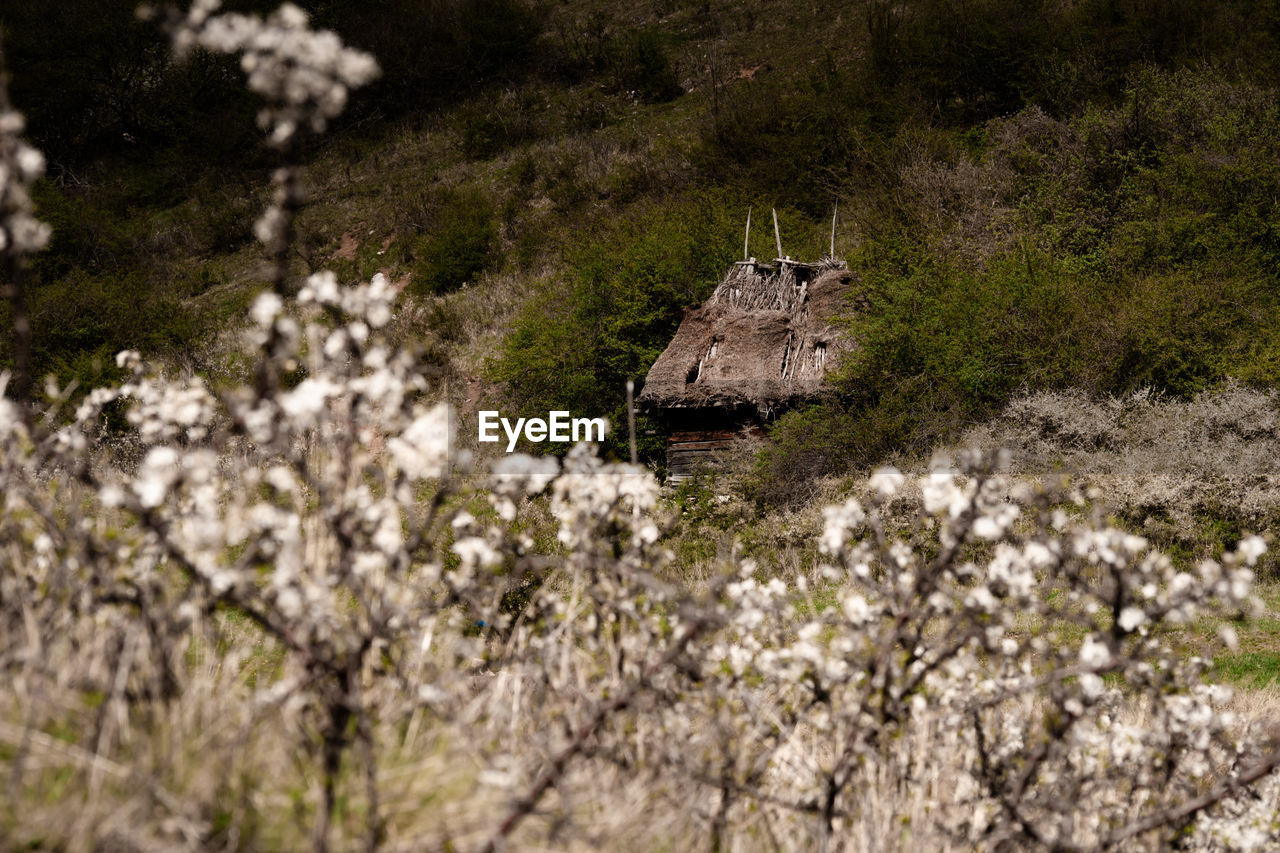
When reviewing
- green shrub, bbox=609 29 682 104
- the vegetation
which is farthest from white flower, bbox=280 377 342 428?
green shrub, bbox=609 29 682 104

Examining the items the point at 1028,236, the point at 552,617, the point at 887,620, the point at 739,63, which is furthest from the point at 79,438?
the point at 739,63

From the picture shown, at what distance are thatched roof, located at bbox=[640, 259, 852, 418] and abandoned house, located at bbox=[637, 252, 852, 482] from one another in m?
0.02

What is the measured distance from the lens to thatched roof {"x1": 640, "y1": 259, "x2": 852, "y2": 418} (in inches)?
584

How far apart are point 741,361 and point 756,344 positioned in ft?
1.51

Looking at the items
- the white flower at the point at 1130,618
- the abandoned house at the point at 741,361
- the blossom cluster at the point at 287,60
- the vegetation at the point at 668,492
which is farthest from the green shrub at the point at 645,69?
the blossom cluster at the point at 287,60

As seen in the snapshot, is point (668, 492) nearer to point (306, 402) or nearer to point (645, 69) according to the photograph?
point (306, 402)

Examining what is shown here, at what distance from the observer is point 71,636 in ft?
8.55

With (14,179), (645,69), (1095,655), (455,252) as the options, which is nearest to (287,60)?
(14,179)

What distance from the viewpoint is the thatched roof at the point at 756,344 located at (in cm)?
1484

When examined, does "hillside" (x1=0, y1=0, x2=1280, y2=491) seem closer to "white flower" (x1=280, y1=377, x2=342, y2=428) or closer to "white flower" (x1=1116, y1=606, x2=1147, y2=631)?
"white flower" (x1=280, y1=377, x2=342, y2=428)

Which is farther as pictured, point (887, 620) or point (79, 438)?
point (887, 620)

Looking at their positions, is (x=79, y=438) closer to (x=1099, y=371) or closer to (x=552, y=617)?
(x=552, y=617)

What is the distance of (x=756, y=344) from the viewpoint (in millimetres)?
Answer: 15250

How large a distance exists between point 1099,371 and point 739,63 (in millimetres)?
26488
